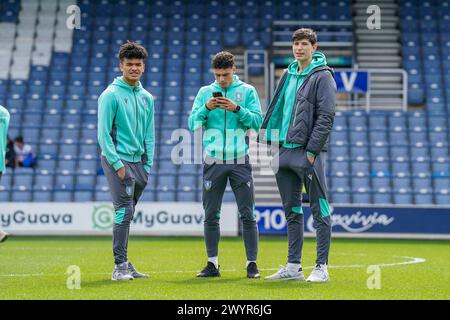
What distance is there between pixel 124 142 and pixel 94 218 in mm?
9414

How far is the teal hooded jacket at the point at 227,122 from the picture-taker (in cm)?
754

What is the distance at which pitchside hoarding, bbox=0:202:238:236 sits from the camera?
658 inches

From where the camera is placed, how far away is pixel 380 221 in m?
16.6

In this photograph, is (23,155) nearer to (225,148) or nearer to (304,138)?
(225,148)

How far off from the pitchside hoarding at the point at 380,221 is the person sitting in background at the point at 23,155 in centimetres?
562

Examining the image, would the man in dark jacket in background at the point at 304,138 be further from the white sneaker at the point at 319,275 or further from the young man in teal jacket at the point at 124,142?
the young man in teal jacket at the point at 124,142

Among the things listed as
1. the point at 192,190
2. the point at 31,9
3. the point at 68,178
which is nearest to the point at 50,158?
the point at 68,178

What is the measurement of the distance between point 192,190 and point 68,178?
277 centimetres

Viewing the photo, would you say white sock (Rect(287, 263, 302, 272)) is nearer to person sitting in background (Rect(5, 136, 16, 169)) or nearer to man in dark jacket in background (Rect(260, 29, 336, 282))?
man in dark jacket in background (Rect(260, 29, 336, 282))

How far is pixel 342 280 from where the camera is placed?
7469 mm

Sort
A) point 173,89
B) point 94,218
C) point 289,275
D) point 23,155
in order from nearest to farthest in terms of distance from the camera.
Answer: point 289,275 → point 94,218 → point 23,155 → point 173,89

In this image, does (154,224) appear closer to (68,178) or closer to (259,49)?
(68,178)

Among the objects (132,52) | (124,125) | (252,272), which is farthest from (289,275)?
(132,52)

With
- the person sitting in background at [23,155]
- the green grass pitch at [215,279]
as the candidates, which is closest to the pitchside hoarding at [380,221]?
the green grass pitch at [215,279]
